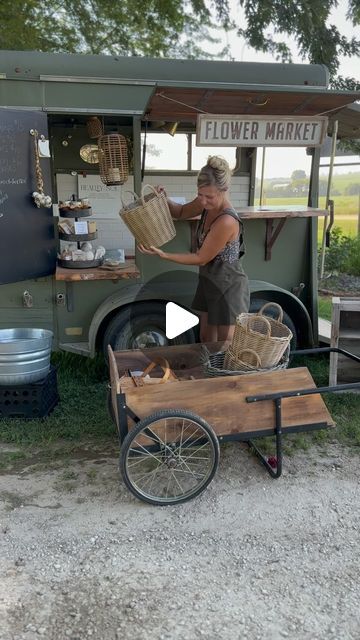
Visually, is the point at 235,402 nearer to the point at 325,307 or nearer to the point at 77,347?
the point at 77,347

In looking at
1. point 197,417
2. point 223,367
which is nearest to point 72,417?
point 223,367

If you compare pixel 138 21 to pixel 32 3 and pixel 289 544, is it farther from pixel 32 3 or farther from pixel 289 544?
pixel 289 544

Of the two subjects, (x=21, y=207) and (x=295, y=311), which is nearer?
(x=21, y=207)

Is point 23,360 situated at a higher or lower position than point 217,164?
lower

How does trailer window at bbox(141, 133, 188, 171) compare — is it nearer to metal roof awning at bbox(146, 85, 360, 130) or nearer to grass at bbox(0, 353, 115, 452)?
metal roof awning at bbox(146, 85, 360, 130)

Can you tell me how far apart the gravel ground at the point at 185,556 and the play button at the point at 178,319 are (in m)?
1.55

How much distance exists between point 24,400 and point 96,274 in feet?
3.86

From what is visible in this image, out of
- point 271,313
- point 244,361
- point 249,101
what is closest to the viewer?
point 244,361

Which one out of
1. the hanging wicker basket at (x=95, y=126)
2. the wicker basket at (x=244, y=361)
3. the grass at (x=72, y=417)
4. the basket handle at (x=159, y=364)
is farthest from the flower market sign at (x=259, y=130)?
the grass at (x=72, y=417)

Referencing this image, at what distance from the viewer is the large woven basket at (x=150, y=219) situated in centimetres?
374

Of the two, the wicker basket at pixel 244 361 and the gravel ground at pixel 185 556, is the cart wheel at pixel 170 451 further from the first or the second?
the wicker basket at pixel 244 361

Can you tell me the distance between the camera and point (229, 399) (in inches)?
125

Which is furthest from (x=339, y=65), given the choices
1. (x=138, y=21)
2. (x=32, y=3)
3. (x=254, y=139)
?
(x=254, y=139)

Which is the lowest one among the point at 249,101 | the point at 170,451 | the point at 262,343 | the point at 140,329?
the point at 170,451
